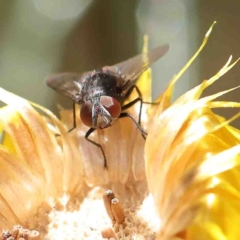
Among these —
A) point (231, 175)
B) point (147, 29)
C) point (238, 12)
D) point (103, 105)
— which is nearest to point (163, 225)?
point (231, 175)

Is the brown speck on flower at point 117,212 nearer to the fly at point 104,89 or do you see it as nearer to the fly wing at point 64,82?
the fly at point 104,89

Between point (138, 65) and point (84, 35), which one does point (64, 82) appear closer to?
point (138, 65)

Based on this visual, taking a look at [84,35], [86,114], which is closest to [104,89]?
[86,114]

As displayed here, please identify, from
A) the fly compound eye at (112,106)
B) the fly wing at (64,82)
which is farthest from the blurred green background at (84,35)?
the fly compound eye at (112,106)

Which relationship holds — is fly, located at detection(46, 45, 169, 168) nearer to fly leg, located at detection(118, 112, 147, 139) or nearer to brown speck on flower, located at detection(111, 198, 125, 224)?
fly leg, located at detection(118, 112, 147, 139)

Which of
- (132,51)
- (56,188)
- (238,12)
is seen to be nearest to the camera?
(56,188)

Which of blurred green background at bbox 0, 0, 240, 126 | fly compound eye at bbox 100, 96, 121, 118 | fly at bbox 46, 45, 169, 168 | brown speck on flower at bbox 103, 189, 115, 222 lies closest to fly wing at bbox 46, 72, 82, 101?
fly at bbox 46, 45, 169, 168

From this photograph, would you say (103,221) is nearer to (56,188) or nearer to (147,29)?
(56,188)
